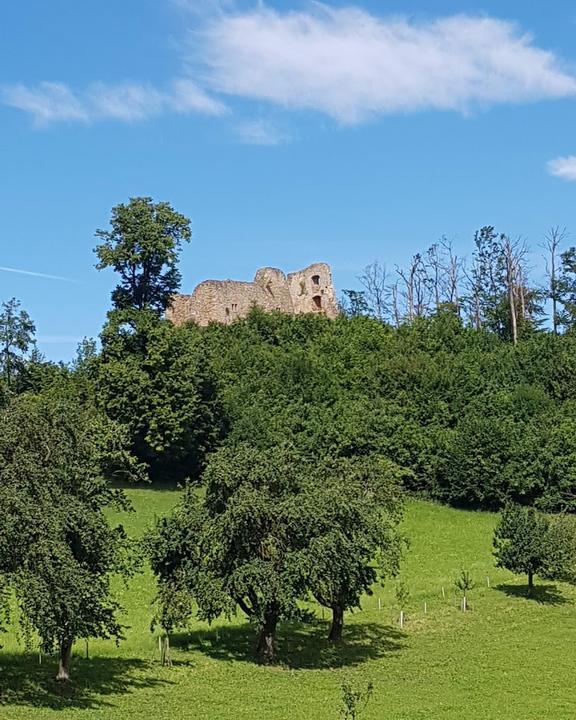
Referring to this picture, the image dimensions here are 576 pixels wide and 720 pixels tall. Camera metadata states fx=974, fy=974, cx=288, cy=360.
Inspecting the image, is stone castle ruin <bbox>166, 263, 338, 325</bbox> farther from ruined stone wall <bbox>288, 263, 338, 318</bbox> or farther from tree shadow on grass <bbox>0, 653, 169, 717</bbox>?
tree shadow on grass <bbox>0, 653, 169, 717</bbox>

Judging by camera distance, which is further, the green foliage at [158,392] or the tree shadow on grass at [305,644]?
the green foliage at [158,392]

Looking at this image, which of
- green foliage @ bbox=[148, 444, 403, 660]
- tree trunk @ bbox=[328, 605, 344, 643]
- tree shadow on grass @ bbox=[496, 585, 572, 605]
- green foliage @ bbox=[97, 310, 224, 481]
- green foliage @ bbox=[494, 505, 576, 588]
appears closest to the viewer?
green foliage @ bbox=[148, 444, 403, 660]

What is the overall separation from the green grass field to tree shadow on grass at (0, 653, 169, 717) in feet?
0.10

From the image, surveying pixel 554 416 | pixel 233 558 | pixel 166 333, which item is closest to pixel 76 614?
pixel 233 558

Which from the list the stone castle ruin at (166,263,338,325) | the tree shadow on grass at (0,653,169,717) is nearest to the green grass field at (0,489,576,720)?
the tree shadow on grass at (0,653,169,717)

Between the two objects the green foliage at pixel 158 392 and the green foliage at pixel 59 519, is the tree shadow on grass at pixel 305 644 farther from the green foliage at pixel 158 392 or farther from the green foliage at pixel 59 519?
the green foliage at pixel 158 392

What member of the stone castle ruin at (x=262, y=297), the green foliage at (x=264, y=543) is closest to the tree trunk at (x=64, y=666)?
the green foliage at (x=264, y=543)

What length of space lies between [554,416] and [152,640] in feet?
130

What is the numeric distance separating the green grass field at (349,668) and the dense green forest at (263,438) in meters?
1.46

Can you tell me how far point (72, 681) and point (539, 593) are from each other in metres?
22.6

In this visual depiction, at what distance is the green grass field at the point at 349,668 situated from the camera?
77.5ft

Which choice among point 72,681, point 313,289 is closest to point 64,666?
point 72,681

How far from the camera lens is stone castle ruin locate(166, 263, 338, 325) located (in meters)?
88.1

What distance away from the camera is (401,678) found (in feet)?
90.7
